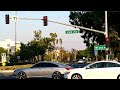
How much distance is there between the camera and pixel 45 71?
23.5 meters

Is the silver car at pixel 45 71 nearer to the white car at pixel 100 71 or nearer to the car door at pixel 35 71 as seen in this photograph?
the car door at pixel 35 71

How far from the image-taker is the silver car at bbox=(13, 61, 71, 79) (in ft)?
76.0

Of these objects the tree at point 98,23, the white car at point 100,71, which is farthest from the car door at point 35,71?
the tree at point 98,23

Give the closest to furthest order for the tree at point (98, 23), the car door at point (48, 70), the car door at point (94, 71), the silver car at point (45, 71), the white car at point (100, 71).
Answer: the white car at point (100, 71)
the car door at point (94, 71)
the silver car at point (45, 71)
the car door at point (48, 70)
the tree at point (98, 23)

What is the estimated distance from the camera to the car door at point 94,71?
20.0 meters

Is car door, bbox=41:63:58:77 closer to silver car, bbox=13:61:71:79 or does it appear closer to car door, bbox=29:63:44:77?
silver car, bbox=13:61:71:79

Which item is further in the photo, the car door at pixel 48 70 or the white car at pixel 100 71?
the car door at pixel 48 70
